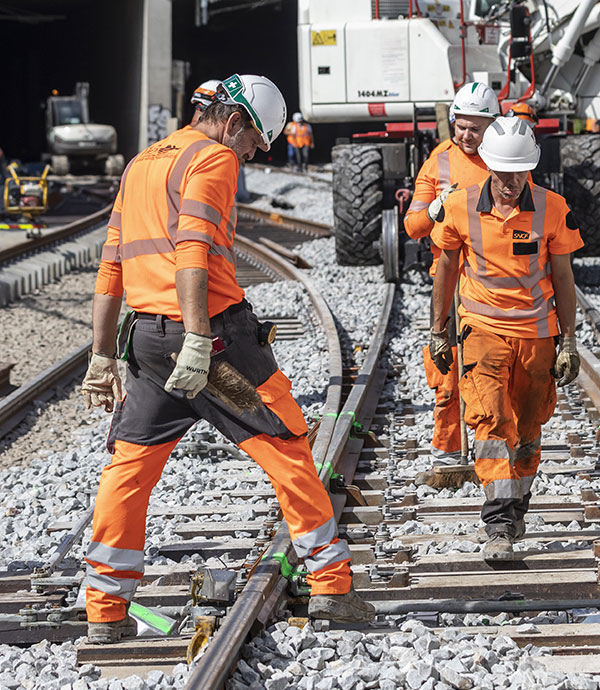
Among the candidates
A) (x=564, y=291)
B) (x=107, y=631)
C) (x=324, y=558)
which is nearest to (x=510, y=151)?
(x=564, y=291)

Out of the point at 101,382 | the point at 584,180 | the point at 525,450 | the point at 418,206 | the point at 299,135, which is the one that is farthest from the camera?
the point at 299,135

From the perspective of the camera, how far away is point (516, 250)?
4762 mm

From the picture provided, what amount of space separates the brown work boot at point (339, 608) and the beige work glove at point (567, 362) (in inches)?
56.9

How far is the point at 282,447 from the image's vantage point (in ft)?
12.9

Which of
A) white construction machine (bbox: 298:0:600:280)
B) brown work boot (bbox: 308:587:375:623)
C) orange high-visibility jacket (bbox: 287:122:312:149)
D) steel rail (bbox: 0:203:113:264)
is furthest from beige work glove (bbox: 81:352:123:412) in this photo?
orange high-visibility jacket (bbox: 287:122:312:149)

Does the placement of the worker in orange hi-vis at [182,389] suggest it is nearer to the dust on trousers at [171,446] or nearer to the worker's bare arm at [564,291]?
the dust on trousers at [171,446]

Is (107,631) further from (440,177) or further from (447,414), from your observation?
(440,177)

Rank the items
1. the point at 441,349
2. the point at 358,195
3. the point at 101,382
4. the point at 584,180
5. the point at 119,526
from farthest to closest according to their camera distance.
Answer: the point at 358,195 → the point at 584,180 → the point at 441,349 → the point at 101,382 → the point at 119,526

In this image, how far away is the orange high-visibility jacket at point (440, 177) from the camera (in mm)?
6067

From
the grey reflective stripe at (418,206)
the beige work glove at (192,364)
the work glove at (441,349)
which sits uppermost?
the grey reflective stripe at (418,206)

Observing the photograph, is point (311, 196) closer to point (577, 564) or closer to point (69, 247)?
point (69, 247)

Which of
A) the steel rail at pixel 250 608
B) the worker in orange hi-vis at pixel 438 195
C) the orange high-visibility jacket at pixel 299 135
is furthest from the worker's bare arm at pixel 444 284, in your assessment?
the orange high-visibility jacket at pixel 299 135

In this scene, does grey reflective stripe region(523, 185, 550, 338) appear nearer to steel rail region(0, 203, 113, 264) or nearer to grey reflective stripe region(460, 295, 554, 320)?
grey reflective stripe region(460, 295, 554, 320)

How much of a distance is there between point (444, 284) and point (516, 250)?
21.4 inches
